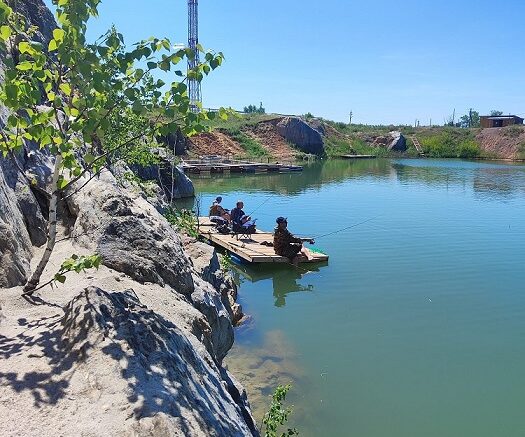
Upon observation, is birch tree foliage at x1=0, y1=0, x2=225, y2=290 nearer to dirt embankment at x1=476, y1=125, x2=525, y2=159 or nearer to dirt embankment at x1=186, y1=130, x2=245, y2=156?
dirt embankment at x1=186, y1=130, x2=245, y2=156

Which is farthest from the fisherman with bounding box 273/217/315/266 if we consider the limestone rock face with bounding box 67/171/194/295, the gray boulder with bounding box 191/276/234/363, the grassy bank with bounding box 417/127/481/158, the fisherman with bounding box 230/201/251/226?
the grassy bank with bounding box 417/127/481/158

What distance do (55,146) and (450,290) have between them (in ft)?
40.6

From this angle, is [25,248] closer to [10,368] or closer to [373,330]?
[10,368]

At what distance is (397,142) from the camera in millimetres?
80375

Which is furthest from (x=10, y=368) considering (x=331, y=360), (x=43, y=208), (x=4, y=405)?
(x=331, y=360)

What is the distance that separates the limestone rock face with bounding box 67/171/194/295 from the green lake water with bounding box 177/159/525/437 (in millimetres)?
2969

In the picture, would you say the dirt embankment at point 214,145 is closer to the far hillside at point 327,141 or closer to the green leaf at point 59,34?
the far hillside at point 327,141

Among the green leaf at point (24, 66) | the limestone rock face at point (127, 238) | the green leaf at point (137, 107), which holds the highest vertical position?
the green leaf at point (24, 66)

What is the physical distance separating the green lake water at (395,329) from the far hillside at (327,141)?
143 ft

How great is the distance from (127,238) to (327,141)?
7458 centimetres

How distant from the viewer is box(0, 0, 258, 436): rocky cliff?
124 inches

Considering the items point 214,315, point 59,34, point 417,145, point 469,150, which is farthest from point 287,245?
point 417,145

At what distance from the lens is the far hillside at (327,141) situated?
222 ft

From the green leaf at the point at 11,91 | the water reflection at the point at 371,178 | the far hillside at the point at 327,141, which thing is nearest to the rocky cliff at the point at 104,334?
the green leaf at the point at 11,91
